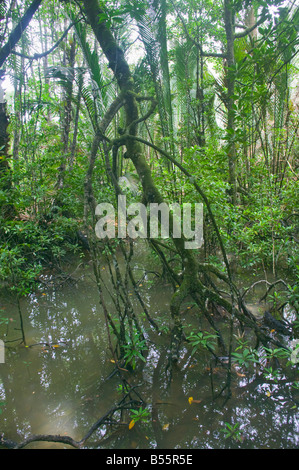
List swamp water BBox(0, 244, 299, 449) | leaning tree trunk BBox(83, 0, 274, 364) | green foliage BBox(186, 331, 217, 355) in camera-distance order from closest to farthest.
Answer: swamp water BBox(0, 244, 299, 449) < green foliage BBox(186, 331, 217, 355) < leaning tree trunk BBox(83, 0, 274, 364)

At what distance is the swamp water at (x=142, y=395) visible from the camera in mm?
2113

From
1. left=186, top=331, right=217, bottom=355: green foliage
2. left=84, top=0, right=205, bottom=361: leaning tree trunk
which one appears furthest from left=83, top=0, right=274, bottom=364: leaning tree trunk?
left=186, top=331, right=217, bottom=355: green foliage

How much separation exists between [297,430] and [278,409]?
8.6 inches

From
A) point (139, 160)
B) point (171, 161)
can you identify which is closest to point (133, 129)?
point (139, 160)

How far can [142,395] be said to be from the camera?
2.57 m

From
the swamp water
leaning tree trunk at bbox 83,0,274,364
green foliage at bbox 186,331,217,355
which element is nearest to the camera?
the swamp water

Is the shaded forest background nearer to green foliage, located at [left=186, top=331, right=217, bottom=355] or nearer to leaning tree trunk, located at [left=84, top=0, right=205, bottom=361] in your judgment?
leaning tree trunk, located at [left=84, top=0, right=205, bottom=361]

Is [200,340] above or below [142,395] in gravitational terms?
above

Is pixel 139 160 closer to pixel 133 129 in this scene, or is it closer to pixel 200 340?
pixel 133 129

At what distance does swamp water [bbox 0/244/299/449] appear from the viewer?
211cm

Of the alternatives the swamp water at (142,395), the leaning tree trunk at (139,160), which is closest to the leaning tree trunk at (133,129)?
the leaning tree trunk at (139,160)

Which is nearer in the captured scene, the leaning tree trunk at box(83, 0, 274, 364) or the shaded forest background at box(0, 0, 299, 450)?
the shaded forest background at box(0, 0, 299, 450)

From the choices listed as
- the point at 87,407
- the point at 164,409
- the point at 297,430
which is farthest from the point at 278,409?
the point at 87,407
